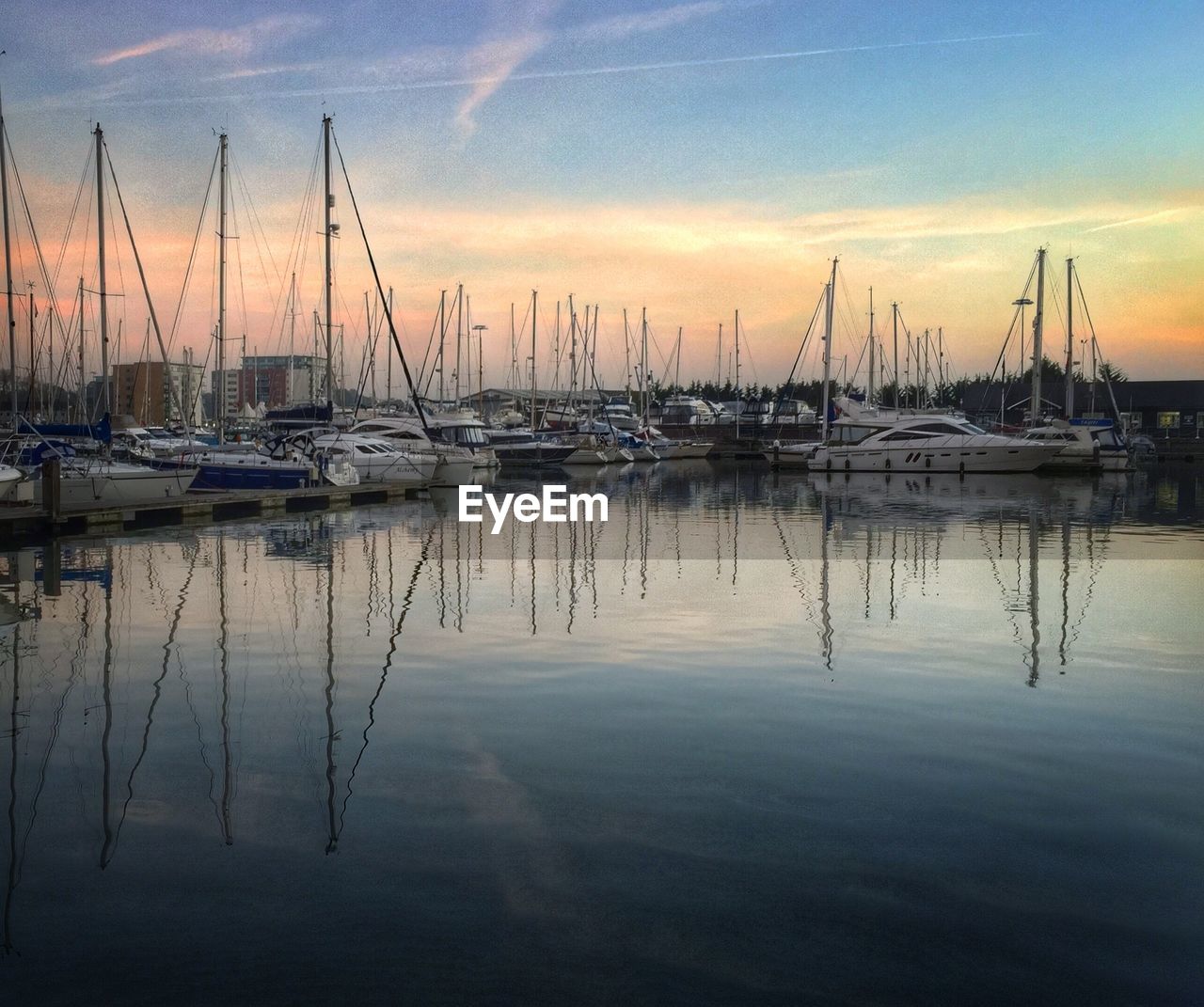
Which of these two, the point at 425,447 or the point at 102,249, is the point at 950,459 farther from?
the point at 102,249

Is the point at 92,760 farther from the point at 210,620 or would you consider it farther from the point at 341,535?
the point at 341,535

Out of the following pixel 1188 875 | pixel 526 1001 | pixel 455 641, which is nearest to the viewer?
pixel 526 1001

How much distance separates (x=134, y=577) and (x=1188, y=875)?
1576 cm

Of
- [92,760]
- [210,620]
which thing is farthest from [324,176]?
[92,760]

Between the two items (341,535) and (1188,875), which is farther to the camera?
(341,535)

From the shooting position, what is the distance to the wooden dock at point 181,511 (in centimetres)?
2422

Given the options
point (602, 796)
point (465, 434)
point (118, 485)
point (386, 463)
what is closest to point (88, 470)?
point (118, 485)

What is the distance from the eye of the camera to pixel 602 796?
7488 millimetres

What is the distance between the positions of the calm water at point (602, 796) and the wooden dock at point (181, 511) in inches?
326

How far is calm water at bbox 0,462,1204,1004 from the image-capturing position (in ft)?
17.4

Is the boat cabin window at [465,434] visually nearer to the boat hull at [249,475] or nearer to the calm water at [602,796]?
the boat hull at [249,475]

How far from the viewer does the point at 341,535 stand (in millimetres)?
25516

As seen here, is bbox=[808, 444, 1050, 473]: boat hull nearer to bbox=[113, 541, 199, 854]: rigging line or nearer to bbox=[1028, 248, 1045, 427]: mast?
bbox=[1028, 248, 1045, 427]: mast

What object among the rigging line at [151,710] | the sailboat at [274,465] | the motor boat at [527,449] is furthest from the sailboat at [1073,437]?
the rigging line at [151,710]
